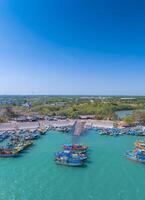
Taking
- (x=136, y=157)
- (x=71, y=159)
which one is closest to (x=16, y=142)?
(x=71, y=159)

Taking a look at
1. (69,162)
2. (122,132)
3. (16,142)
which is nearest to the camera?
(69,162)

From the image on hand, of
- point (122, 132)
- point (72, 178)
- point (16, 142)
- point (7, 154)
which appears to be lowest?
point (72, 178)

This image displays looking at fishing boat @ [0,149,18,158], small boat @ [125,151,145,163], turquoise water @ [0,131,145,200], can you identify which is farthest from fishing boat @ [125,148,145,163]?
fishing boat @ [0,149,18,158]

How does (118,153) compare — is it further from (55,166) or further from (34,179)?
(34,179)

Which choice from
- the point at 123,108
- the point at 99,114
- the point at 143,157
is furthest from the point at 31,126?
the point at 123,108

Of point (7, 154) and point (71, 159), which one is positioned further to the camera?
point (7, 154)

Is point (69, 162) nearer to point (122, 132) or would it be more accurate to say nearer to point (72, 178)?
point (72, 178)
